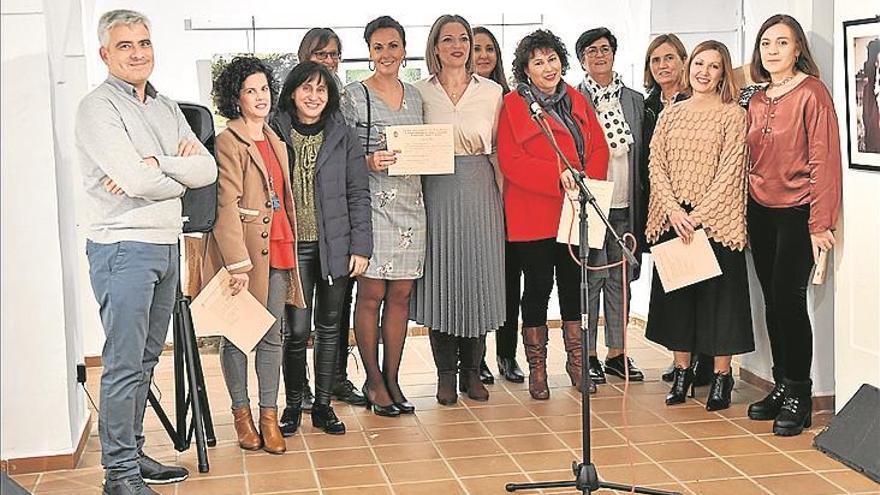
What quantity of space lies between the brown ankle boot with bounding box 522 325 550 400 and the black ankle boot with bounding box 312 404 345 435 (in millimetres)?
964

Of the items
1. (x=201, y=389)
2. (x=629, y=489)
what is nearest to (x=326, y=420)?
(x=201, y=389)

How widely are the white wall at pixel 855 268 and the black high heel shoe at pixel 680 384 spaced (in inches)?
28.9

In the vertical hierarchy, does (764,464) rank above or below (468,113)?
below

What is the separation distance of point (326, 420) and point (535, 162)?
140 centimetres

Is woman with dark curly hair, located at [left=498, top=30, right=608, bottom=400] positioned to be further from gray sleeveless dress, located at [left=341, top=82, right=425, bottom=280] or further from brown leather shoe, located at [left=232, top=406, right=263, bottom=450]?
brown leather shoe, located at [left=232, top=406, right=263, bottom=450]

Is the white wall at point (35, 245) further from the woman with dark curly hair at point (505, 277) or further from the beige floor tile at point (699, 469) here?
the beige floor tile at point (699, 469)


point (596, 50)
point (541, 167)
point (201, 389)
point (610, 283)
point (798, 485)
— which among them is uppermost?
point (596, 50)

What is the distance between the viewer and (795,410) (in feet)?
16.2

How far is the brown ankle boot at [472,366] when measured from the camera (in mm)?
5570

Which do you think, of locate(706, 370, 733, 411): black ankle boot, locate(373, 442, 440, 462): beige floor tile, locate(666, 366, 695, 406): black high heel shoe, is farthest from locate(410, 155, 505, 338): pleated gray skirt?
locate(706, 370, 733, 411): black ankle boot

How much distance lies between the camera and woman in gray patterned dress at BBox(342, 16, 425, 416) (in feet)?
16.8

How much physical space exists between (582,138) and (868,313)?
4.63 feet

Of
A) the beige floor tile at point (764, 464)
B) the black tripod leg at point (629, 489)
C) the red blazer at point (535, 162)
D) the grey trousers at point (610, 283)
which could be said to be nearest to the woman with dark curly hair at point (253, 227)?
the red blazer at point (535, 162)

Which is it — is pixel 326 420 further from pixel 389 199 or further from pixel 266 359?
pixel 389 199
